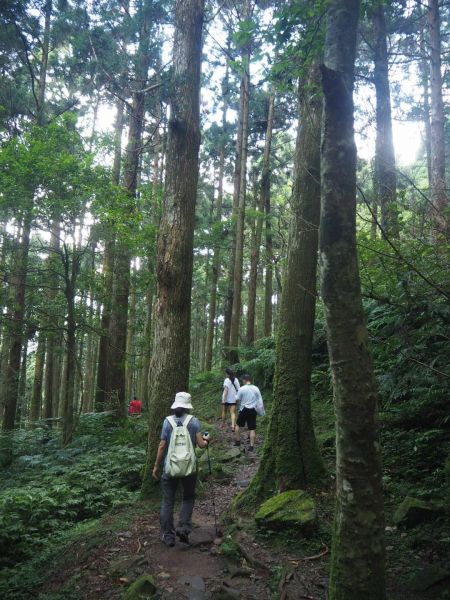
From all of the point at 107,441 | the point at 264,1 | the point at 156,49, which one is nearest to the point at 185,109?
the point at 156,49

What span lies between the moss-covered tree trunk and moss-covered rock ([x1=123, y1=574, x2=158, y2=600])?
218cm

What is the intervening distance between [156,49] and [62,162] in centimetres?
572

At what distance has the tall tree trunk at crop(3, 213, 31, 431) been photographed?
10695 millimetres

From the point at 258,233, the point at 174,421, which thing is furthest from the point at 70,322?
the point at 258,233


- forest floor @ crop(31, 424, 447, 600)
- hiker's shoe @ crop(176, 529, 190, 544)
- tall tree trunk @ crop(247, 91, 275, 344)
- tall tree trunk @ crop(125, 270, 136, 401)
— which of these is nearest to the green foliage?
forest floor @ crop(31, 424, 447, 600)

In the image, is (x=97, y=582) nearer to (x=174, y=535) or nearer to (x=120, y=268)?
(x=174, y=535)

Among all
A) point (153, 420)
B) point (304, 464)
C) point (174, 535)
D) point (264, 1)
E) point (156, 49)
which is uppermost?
point (264, 1)

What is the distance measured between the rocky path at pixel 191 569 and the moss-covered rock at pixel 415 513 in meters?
1.12

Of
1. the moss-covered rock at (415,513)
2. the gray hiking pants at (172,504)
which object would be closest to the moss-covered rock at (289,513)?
the gray hiking pants at (172,504)

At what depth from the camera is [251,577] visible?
169 inches

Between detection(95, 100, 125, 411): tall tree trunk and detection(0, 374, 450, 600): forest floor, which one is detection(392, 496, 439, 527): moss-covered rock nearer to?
detection(0, 374, 450, 600): forest floor

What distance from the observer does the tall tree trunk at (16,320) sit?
10695 millimetres

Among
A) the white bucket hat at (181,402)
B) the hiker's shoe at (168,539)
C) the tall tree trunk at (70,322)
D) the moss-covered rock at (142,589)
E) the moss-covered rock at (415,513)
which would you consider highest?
the tall tree trunk at (70,322)

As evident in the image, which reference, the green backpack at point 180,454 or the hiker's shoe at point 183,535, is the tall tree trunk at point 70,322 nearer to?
the green backpack at point 180,454
